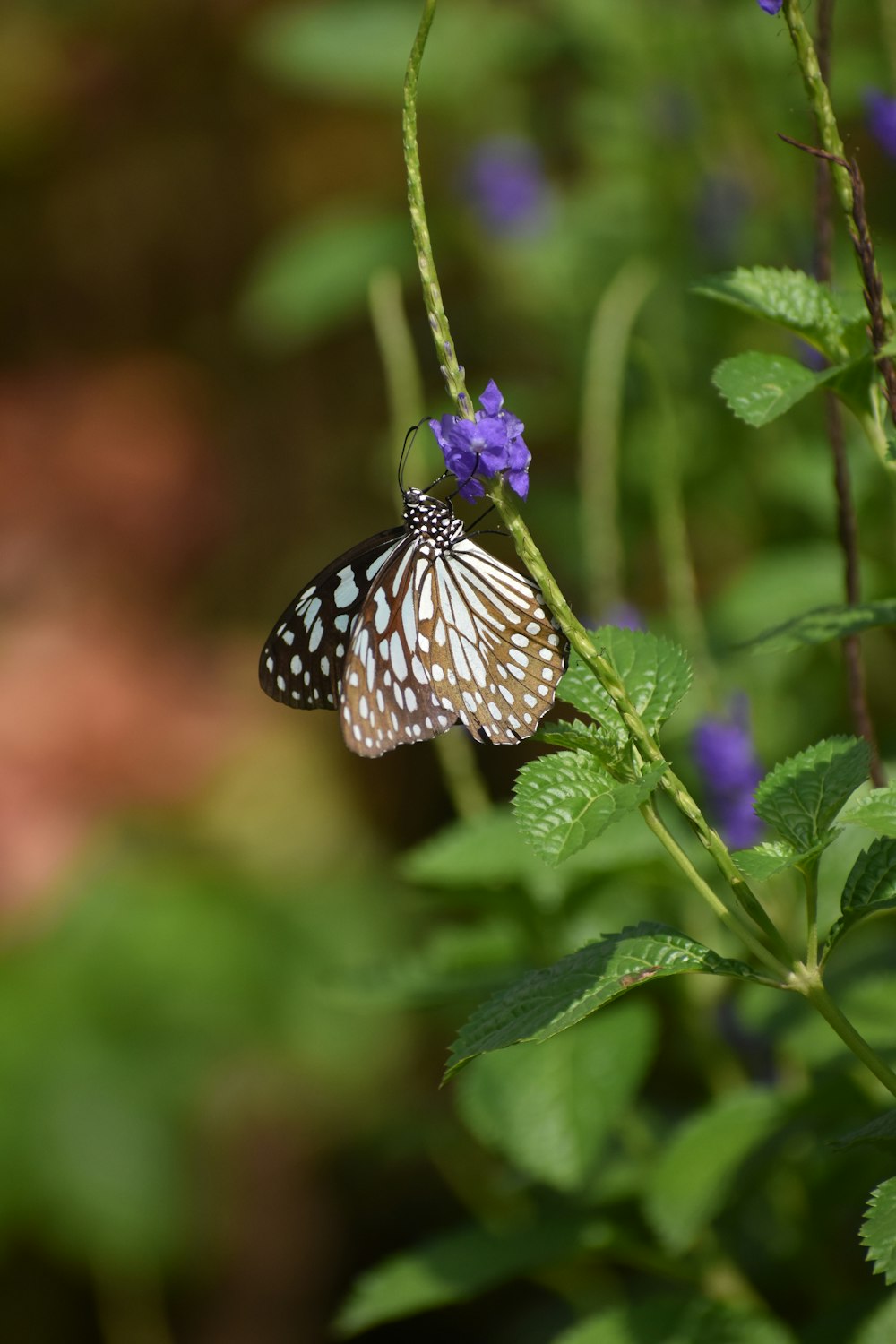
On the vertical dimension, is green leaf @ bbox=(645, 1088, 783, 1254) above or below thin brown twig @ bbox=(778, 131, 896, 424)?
below

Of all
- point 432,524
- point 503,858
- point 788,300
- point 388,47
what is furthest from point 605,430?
point 388,47

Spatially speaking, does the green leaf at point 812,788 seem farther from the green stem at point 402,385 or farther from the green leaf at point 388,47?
the green leaf at point 388,47

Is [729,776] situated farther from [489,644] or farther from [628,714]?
[628,714]

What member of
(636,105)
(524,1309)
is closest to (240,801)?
(524,1309)

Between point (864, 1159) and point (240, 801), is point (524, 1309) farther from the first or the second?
point (240, 801)

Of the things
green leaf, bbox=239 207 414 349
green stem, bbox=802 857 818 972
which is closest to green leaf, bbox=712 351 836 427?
green stem, bbox=802 857 818 972

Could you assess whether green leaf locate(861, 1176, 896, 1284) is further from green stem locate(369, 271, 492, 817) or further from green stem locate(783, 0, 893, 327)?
green stem locate(369, 271, 492, 817)

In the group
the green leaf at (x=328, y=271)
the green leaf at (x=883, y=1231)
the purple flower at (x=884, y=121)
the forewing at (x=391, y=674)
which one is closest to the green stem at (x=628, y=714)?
the green leaf at (x=883, y=1231)
